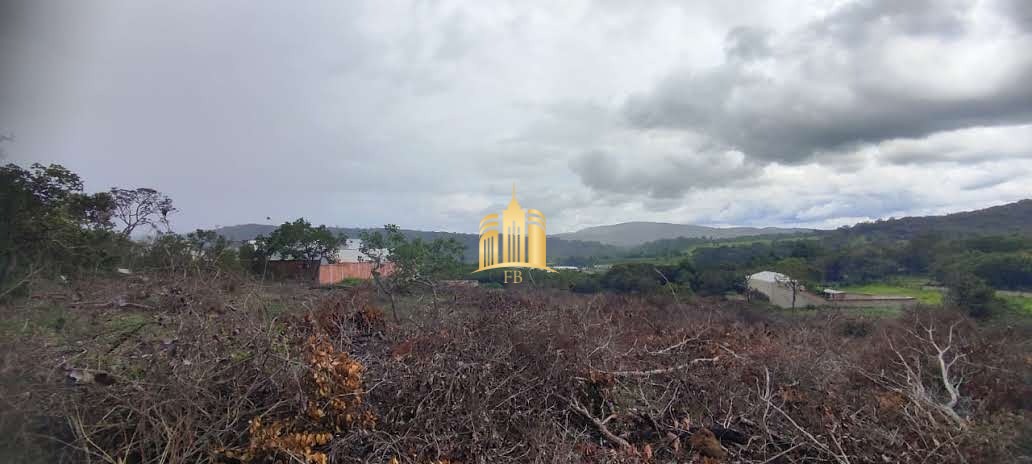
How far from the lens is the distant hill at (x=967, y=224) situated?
1825 centimetres

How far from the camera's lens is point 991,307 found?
10.9 metres

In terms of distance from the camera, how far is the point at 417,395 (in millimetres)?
3744

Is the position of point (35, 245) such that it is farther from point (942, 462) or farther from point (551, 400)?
point (942, 462)

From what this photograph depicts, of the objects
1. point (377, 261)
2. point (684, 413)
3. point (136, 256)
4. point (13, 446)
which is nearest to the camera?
point (13, 446)

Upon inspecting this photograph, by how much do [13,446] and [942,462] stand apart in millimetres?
5000

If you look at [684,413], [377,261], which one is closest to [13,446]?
[684,413]

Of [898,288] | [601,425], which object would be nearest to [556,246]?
[898,288]

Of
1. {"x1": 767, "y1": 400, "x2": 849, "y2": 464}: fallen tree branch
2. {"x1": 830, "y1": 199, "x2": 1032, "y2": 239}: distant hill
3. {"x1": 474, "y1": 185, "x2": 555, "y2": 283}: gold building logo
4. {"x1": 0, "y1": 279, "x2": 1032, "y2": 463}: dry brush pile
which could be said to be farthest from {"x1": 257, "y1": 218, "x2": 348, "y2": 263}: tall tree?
{"x1": 830, "y1": 199, "x2": 1032, "y2": 239}: distant hill

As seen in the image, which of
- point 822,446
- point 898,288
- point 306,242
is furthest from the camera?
point 306,242

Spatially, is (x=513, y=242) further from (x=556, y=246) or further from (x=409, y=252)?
(x=556, y=246)

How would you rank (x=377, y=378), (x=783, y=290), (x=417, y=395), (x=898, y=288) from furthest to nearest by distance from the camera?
(x=898, y=288)
(x=783, y=290)
(x=377, y=378)
(x=417, y=395)

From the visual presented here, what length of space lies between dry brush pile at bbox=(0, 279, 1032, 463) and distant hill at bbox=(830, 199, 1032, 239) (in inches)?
656

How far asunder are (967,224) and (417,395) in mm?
24904

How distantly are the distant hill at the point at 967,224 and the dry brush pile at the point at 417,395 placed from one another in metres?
16.7
